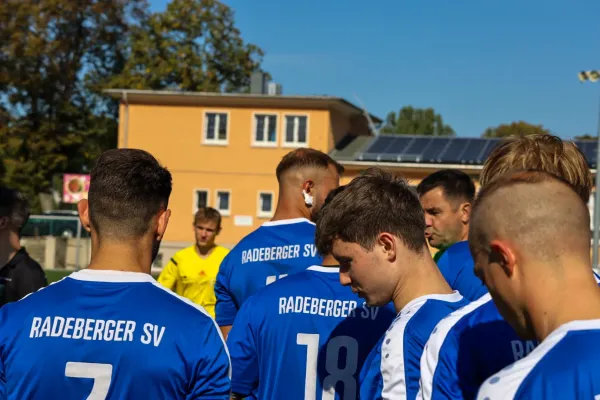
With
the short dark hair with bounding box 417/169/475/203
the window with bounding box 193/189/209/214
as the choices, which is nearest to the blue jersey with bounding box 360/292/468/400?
the short dark hair with bounding box 417/169/475/203

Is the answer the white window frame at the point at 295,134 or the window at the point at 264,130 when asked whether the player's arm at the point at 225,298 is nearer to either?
the white window frame at the point at 295,134

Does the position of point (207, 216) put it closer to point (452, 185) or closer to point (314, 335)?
point (452, 185)

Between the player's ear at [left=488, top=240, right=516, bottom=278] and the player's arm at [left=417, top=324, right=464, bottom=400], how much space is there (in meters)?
0.53

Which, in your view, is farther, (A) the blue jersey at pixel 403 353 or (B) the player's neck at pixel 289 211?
→ (B) the player's neck at pixel 289 211

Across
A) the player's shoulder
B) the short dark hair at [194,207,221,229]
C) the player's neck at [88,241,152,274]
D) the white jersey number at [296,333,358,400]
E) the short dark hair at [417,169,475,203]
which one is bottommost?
the white jersey number at [296,333,358,400]

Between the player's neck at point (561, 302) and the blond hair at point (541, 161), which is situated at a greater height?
the blond hair at point (541, 161)

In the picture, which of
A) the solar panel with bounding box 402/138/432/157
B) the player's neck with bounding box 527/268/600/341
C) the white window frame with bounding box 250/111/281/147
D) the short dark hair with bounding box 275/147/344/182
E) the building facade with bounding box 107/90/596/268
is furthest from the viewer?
the white window frame with bounding box 250/111/281/147

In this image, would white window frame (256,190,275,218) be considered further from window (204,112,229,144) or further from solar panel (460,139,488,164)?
solar panel (460,139,488,164)

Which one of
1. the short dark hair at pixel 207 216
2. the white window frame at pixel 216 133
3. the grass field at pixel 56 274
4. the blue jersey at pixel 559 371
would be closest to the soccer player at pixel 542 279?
the blue jersey at pixel 559 371

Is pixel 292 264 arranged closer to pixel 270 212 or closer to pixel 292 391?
pixel 292 391

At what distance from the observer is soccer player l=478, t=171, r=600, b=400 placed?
2.02 metres

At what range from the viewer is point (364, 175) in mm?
3629

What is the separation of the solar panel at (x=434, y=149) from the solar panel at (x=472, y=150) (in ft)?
3.76

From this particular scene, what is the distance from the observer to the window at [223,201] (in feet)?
134
